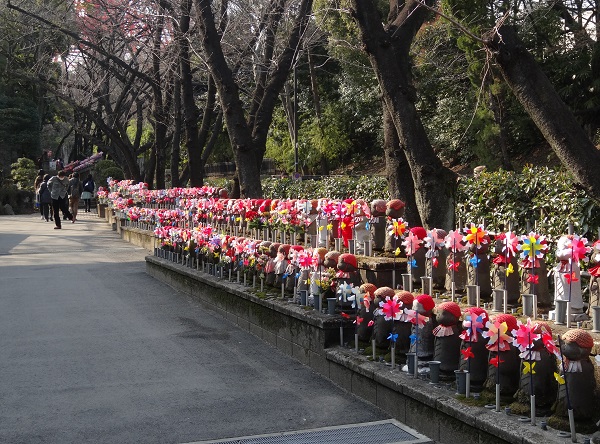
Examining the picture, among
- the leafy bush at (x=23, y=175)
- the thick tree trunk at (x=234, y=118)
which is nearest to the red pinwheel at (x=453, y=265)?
the thick tree trunk at (x=234, y=118)

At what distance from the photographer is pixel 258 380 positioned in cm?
745

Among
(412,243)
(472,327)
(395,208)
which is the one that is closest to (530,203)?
(395,208)

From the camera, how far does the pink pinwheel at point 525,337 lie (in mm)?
4895

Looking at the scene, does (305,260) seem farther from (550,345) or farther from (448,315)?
(550,345)

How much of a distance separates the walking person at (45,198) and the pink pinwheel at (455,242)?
26.8 m

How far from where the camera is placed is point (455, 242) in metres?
6.92

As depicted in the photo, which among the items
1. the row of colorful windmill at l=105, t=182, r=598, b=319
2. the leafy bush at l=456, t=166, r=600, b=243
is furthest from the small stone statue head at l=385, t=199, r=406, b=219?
the leafy bush at l=456, t=166, r=600, b=243

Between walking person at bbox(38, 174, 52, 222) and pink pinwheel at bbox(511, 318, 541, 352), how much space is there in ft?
94.2

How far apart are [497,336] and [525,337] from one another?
29 centimetres

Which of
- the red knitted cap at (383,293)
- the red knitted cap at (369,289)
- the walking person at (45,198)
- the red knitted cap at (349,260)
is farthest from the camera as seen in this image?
the walking person at (45,198)

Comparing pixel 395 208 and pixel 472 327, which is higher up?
pixel 395 208

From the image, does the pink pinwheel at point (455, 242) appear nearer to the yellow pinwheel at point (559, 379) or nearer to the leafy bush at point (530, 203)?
the leafy bush at point (530, 203)

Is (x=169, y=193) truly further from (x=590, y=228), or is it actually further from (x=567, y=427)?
(x=567, y=427)

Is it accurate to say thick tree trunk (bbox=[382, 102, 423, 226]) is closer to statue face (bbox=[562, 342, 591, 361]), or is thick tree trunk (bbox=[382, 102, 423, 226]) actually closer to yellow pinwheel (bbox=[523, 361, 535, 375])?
yellow pinwheel (bbox=[523, 361, 535, 375])
